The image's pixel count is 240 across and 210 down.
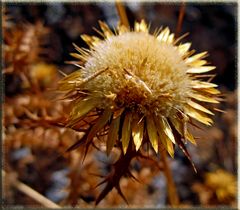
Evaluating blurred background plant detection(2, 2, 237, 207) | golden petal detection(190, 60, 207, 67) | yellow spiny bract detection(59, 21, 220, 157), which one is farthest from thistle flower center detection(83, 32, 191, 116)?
blurred background plant detection(2, 2, 237, 207)

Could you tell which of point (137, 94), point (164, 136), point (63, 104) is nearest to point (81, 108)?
point (137, 94)

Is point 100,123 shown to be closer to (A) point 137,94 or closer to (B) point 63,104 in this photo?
(A) point 137,94

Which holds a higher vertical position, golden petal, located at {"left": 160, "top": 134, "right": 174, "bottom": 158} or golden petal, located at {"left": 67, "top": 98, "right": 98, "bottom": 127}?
golden petal, located at {"left": 67, "top": 98, "right": 98, "bottom": 127}

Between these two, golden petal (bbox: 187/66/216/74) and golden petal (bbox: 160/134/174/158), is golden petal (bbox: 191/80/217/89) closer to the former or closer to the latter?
golden petal (bbox: 187/66/216/74)

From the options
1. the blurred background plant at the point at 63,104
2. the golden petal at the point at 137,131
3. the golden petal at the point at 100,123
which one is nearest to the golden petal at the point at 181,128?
the golden petal at the point at 137,131

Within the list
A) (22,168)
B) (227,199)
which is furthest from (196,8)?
(22,168)
